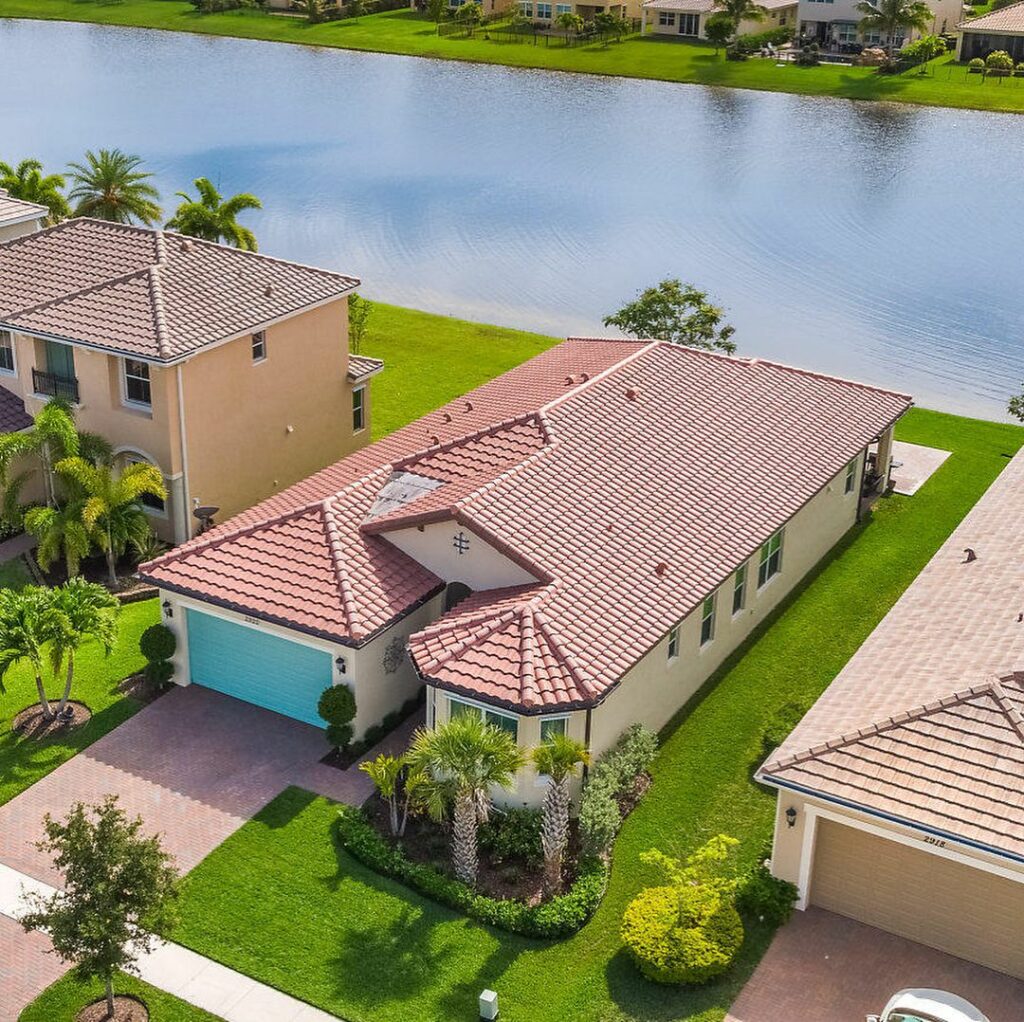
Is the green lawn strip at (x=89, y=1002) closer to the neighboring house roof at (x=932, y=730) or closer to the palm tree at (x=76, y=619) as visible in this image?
the palm tree at (x=76, y=619)

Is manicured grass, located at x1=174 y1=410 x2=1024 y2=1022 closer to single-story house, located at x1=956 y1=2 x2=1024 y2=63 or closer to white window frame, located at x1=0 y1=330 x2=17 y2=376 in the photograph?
white window frame, located at x1=0 y1=330 x2=17 y2=376

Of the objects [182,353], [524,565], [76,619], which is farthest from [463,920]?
[182,353]

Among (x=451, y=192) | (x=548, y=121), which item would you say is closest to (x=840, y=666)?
(x=451, y=192)

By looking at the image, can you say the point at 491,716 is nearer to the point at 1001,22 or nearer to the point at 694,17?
the point at 1001,22

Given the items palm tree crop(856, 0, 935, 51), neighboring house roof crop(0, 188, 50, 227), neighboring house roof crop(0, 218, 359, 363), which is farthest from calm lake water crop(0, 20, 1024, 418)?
neighboring house roof crop(0, 218, 359, 363)

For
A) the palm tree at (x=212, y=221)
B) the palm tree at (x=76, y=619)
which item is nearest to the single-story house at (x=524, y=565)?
the palm tree at (x=76, y=619)
